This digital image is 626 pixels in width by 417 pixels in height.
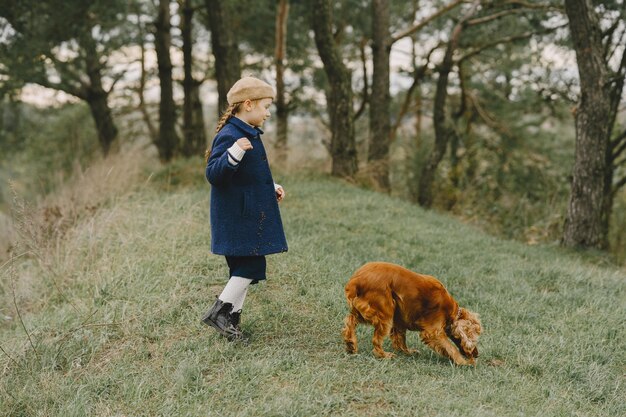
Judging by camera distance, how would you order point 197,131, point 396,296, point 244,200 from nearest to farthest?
point 396,296 < point 244,200 < point 197,131

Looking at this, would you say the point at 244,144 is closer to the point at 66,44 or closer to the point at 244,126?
the point at 244,126

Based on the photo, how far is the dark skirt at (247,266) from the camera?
4.07 metres

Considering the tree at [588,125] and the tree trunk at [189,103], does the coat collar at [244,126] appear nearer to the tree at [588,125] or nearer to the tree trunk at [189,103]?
the tree at [588,125]

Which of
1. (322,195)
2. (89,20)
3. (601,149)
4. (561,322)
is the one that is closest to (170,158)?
(89,20)

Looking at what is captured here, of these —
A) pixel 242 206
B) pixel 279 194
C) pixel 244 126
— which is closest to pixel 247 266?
pixel 242 206

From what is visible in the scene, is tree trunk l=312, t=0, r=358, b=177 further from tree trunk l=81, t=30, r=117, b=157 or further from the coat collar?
the coat collar

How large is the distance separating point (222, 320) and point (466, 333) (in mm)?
1703

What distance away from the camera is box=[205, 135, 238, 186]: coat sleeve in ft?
12.3

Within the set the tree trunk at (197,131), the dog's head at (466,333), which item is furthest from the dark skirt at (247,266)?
the tree trunk at (197,131)

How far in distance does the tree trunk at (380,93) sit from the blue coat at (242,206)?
27.5 ft

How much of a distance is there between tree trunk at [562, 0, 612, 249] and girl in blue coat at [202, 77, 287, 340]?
6112mm

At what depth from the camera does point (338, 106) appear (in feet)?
37.6

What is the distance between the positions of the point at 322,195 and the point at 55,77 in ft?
29.1

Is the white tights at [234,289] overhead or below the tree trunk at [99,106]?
below
